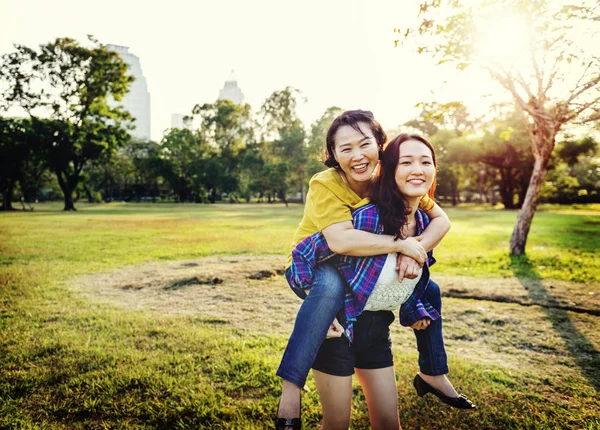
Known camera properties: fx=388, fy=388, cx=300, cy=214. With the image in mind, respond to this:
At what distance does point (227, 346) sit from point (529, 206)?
29.3ft

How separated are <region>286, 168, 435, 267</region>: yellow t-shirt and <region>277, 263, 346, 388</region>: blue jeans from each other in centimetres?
38

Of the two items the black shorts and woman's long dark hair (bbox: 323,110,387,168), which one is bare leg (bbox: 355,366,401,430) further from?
woman's long dark hair (bbox: 323,110,387,168)

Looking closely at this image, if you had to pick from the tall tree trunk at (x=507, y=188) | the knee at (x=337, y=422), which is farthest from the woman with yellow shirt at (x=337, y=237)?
the tall tree trunk at (x=507, y=188)

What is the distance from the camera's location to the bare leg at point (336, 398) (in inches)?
83.3

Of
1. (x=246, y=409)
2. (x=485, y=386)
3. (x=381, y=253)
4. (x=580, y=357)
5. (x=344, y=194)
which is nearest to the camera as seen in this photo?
(x=381, y=253)

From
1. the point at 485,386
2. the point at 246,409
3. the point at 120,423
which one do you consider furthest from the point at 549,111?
the point at 120,423

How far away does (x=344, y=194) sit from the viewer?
2305 millimetres

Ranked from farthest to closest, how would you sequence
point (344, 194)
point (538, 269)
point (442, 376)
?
point (538, 269)
point (442, 376)
point (344, 194)

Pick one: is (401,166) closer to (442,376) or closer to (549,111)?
(442,376)

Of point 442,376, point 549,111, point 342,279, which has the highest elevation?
point 549,111

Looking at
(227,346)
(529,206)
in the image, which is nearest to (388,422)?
(227,346)

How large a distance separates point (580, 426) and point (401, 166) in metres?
2.54

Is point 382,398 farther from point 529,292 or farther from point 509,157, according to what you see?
point 509,157

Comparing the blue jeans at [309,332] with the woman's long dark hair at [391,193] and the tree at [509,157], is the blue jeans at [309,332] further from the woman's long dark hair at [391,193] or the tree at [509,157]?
the tree at [509,157]
